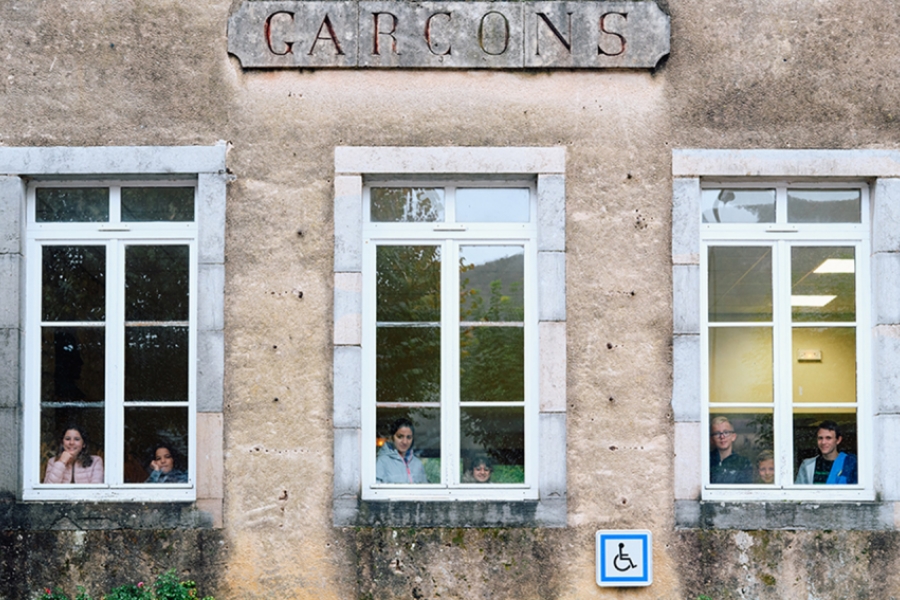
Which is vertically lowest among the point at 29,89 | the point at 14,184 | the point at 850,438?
the point at 850,438

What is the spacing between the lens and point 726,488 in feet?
19.1

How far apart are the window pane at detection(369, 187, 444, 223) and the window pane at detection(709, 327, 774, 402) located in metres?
1.62

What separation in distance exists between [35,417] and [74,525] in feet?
2.04

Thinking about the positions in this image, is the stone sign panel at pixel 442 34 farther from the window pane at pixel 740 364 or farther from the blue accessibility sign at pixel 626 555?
the blue accessibility sign at pixel 626 555

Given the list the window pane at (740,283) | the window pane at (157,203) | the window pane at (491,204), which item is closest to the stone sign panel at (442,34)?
the window pane at (491,204)

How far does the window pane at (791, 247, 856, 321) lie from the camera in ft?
19.5

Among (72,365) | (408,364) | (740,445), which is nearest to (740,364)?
(740,445)

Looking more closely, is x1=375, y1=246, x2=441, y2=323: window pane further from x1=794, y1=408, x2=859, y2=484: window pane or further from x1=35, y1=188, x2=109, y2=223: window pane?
Answer: x1=794, y1=408, x2=859, y2=484: window pane

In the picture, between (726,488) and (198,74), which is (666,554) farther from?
(198,74)

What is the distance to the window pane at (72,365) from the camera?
591 cm

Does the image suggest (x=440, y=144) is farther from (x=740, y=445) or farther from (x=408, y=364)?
(x=740, y=445)

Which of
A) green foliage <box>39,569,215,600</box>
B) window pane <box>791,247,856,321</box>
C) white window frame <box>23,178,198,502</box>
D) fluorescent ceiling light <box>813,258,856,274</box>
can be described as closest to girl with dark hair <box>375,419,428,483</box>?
white window frame <box>23,178,198,502</box>

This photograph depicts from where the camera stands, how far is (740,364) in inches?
233

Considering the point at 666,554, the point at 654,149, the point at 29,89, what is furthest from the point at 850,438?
the point at 29,89
